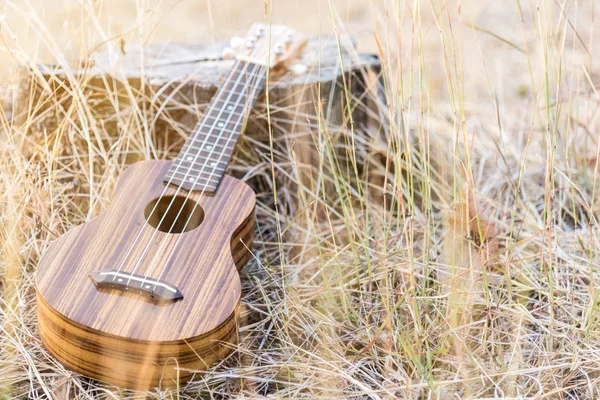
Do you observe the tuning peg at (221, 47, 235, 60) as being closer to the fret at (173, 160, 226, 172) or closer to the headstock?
the headstock

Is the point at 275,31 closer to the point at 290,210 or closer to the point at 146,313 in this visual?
the point at 290,210

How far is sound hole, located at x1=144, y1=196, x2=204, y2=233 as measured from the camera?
5.35ft

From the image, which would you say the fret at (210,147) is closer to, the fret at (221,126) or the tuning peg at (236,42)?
the fret at (221,126)

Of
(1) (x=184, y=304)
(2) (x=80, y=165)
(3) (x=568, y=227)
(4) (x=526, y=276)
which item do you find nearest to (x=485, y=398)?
(4) (x=526, y=276)

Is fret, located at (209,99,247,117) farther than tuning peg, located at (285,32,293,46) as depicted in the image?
No

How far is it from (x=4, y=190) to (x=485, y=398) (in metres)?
1.39

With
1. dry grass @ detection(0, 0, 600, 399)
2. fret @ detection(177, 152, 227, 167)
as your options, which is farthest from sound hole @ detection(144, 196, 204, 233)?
dry grass @ detection(0, 0, 600, 399)

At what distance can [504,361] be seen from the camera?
4.94 feet

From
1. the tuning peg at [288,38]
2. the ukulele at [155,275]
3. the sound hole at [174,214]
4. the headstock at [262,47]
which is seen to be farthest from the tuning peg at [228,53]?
the sound hole at [174,214]

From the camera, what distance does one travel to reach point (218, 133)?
1.81m

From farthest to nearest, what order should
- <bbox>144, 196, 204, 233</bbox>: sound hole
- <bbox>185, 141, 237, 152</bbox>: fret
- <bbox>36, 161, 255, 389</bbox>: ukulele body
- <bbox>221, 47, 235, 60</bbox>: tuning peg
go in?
<bbox>221, 47, 235, 60</bbox>: tuning peg → <bbox>185, 141, 237, 152</bbox>: fret → <bbox>144, 196, 204, 233</bbox>: sound hole → <bbox>36, 161, 255, 389</bbox>: ukulele body

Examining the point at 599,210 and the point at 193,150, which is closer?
the point at 193,150

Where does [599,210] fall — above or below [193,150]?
below

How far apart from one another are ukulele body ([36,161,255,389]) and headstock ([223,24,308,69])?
56cm
